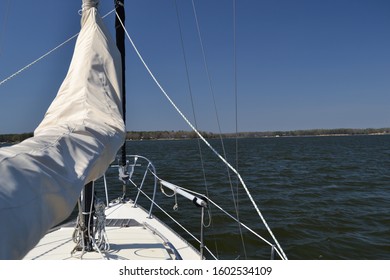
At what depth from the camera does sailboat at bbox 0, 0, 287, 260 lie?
104cm

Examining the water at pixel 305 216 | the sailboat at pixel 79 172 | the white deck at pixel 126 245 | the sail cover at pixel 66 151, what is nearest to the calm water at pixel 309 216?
the water at pixel 305 216

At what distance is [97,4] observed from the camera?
3164 mm

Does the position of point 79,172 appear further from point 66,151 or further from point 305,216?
point 305,216

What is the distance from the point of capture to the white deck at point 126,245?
2871 mm

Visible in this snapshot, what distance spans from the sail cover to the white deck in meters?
1.10

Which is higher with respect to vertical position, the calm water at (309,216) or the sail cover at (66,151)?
the sail cover at (66,151)

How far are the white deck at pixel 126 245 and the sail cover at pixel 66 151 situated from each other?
1104 mm

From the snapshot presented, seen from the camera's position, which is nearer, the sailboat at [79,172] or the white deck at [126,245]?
the sailboat at [79,172]

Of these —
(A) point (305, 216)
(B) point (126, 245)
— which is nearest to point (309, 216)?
(A) point (305, 216)

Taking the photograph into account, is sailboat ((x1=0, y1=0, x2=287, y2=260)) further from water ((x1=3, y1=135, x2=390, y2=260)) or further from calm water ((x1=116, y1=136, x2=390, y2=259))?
water ((x1=3, y1=135, x2=390, y2=260))

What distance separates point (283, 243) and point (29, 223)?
5587 mm

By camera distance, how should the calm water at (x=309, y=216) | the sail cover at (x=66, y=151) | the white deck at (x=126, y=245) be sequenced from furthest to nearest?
1. the calm water at (x=309, y=216)
2. the white deck at (x=126, y=245)
3. the sail cover at (x=66, y=151)

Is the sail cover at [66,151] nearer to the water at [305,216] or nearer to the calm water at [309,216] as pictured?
the calm water at [309,216]
